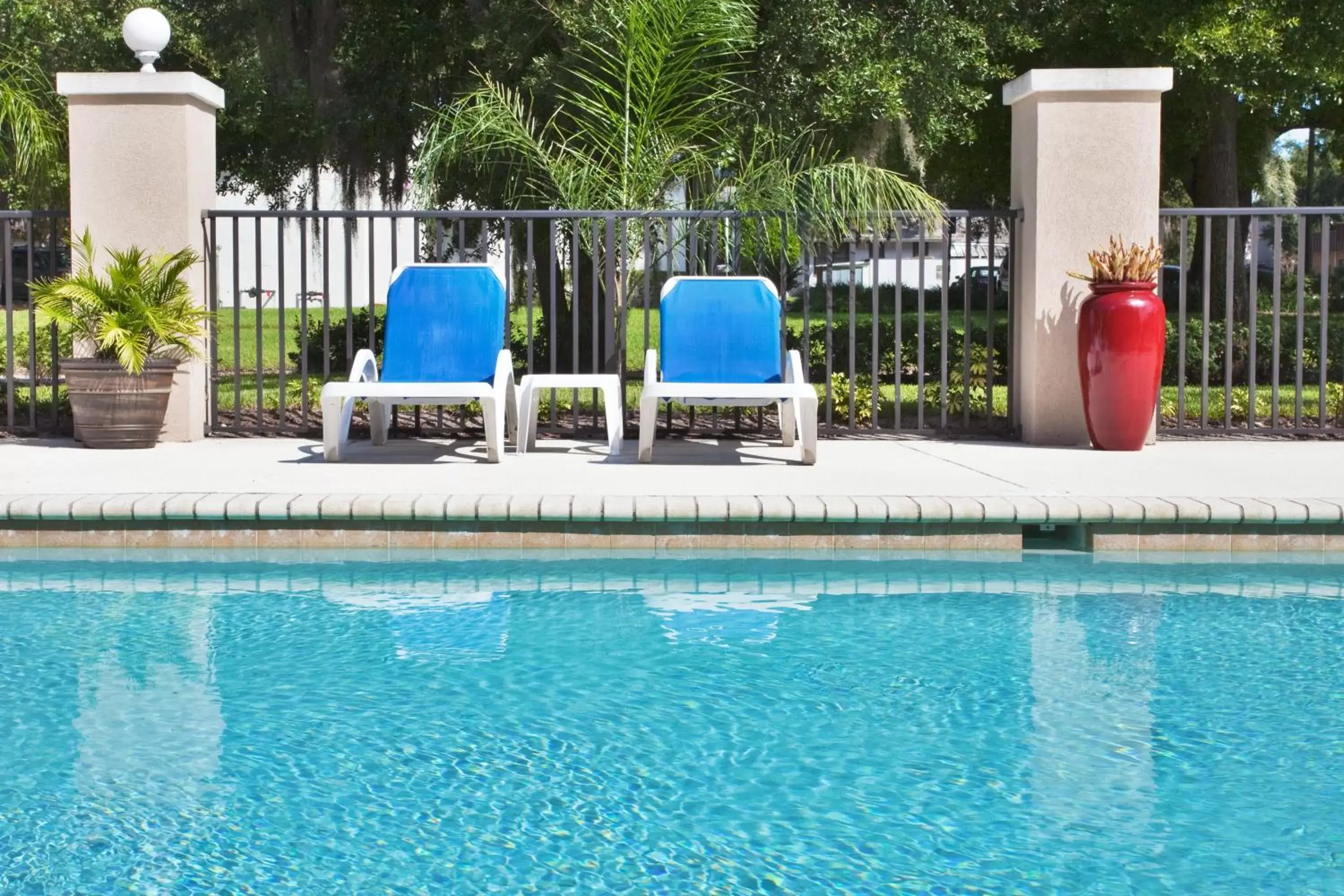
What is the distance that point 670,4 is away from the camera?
8.82m

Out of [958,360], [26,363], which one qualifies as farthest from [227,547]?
[26,363]

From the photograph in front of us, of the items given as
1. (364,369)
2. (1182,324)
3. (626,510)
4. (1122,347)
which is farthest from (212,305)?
(1182,324)

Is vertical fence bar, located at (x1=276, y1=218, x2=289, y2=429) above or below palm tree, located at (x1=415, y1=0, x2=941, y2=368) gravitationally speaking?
below

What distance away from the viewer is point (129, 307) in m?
7.63

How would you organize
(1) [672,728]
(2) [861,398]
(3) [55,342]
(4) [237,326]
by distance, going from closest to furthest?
(1) [672,728] < (3) [55,342] < (4) [237,326] < (2) [861,398]

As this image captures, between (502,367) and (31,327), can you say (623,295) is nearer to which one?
(502,367)

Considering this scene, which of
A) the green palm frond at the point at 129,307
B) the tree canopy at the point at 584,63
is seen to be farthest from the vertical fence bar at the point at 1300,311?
the green palm frond at the point at 129,307

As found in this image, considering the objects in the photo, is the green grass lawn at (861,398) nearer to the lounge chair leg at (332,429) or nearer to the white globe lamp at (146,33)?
the lounge chair leg at (332,429)

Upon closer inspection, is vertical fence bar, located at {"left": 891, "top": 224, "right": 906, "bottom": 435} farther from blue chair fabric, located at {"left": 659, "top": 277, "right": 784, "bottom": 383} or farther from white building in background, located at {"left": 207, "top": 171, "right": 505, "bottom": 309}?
white building in background, located at {"left": 207, "top": 171, "right": 505, "bottom": 309}

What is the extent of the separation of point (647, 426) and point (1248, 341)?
29.4 ft

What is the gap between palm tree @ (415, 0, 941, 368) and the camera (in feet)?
27.0

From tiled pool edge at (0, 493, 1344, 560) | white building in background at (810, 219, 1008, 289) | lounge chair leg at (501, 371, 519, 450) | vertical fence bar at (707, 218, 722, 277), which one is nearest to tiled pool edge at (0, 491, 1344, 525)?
tiled pool edge at (0, 493, 1344, 560)

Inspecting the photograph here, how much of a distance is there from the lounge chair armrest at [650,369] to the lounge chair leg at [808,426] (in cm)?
71

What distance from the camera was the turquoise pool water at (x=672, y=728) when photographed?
268 centimetres
